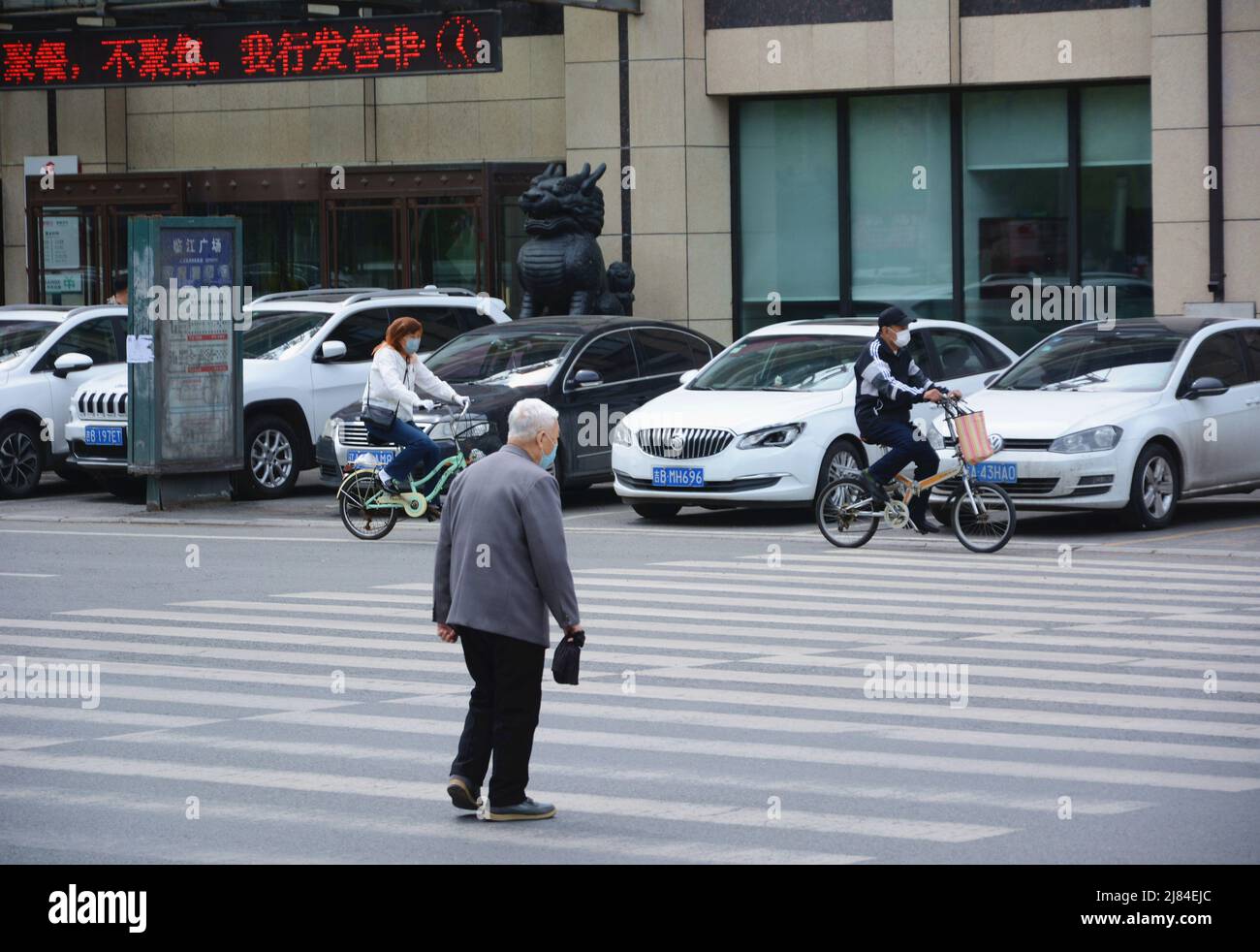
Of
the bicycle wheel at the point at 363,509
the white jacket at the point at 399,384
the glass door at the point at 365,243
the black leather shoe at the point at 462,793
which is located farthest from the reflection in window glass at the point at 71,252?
the black leather shoe at the point at 462,793

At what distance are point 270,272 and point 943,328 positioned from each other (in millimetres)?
14165

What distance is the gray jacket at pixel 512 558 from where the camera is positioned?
7812mm

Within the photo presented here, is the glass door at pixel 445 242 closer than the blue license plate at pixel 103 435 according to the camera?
No

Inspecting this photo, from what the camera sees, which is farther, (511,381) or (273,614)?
(511,381)

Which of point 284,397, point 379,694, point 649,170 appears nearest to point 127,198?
point 649,170

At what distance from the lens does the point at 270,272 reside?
3130 centimetres

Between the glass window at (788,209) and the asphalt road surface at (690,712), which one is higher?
the glass window at (788,209)

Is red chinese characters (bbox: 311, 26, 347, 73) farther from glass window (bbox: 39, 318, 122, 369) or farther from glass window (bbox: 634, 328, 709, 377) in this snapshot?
glass window (bbox: 634, 328, 709, 377)

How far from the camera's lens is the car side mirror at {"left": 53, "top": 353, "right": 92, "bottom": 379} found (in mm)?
22031

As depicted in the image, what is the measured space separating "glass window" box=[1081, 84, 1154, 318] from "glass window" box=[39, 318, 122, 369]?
12.0 m

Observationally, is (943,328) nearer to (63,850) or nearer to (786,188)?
(786,188)

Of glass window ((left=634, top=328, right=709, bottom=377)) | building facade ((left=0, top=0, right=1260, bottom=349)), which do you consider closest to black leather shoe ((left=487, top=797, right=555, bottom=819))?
glass window ((left=634, top=328, right=709, bottom=377))

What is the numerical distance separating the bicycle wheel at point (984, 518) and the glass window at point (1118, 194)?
11.2 metres

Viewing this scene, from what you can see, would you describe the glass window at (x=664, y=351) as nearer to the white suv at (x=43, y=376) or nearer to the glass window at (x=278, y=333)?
the glass window at (x=278, y=333)
